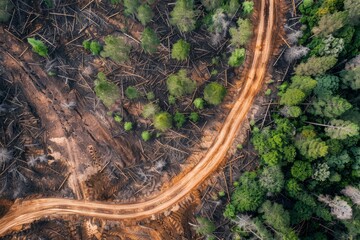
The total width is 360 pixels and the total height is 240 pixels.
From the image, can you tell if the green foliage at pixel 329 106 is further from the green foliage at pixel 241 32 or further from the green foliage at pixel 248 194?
the green foliage at pixel 241 32

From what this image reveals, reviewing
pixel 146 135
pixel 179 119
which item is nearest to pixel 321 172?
pixel 179 119

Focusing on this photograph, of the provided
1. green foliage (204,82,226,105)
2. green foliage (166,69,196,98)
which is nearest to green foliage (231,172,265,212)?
green foliage (204,82,226,105)

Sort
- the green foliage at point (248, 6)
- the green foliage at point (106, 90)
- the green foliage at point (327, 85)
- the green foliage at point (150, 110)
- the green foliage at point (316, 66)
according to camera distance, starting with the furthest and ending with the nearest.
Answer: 1. the green foliage at point (150, 110)
2. the green foliage at point (248, 6)
3. the green foliage at point (106, 90)
4. the green foliage at point (327, 85)
5. the green foliage at point (316, 66)

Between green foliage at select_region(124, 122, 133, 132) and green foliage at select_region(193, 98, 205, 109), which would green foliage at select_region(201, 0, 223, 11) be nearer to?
green foliage at select_region(193, 98, 205, 109)

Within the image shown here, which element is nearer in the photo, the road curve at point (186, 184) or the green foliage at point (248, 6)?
the green foliage at point (248, 6)

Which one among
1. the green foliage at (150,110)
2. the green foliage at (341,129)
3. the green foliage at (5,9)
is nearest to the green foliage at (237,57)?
the green foliage at (150,110)

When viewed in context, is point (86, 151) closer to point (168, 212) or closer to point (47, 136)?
point (47, 136)

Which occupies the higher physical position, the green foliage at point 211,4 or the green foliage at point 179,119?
the green foliage at point 211,4

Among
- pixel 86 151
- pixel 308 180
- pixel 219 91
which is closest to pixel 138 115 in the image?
pixel 86 151

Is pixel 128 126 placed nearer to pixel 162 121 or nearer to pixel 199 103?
pixel 162 121
